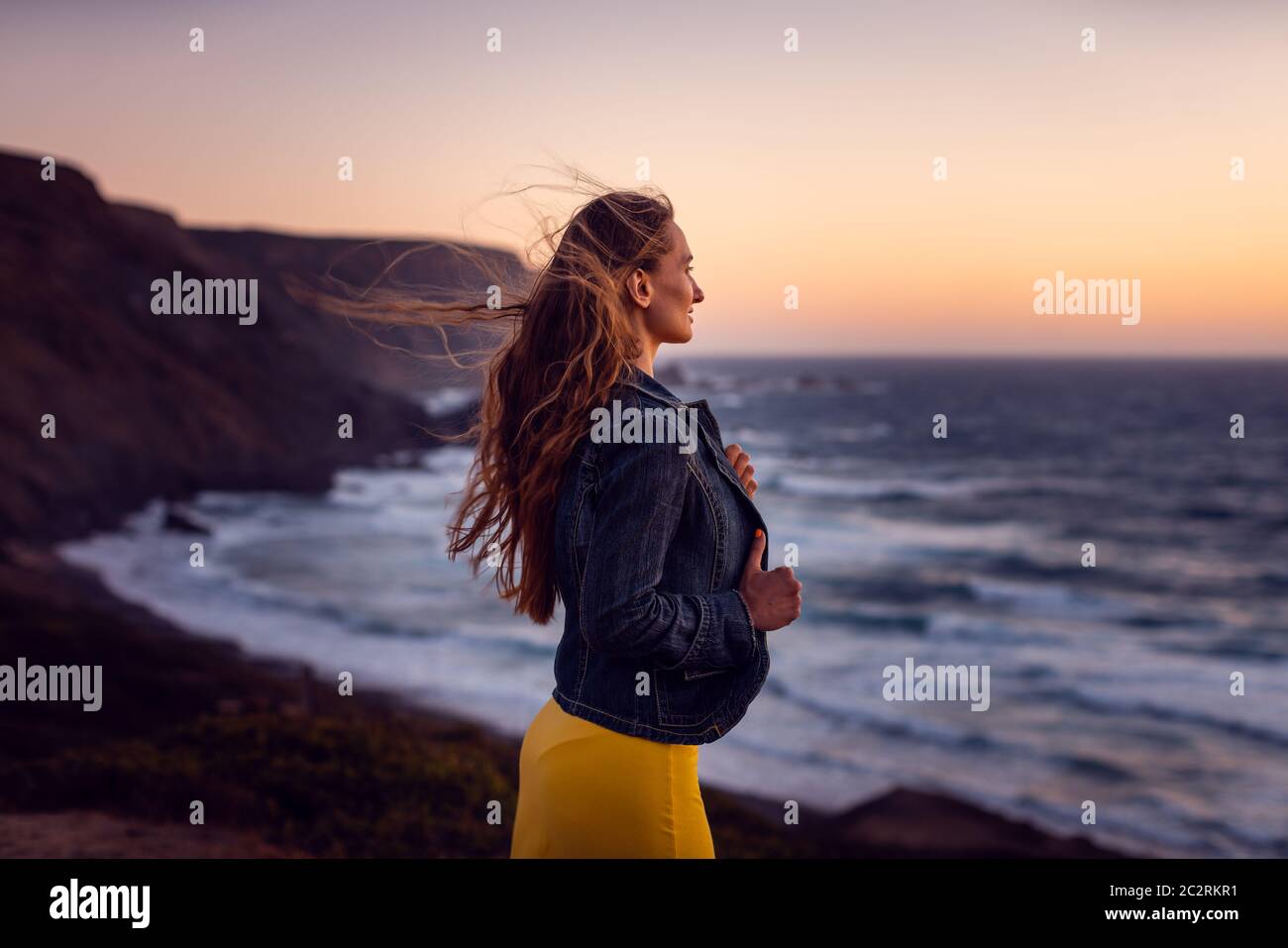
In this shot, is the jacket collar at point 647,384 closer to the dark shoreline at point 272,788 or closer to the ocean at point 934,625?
the ocean at point 934,625

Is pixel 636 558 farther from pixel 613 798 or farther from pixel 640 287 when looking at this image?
pixel 640 287

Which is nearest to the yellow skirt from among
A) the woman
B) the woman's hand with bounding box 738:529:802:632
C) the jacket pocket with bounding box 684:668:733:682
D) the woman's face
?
the woman

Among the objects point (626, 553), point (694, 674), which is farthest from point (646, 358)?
point (694, 674)

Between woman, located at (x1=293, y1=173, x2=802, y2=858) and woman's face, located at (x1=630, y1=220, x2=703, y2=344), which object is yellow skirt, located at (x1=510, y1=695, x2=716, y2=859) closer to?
woman, located at (x1=293, y1=173, x2=802, y2=858)

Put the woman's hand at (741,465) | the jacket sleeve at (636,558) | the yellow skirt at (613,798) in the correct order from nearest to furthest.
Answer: the jacket sleeve at (636,558)
the yellow skirt at (613,798)
the woman's hand at (741,465)

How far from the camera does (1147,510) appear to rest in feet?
129

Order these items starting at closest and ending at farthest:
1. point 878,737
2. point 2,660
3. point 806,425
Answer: point 2,660
point 878,737
point 806,425

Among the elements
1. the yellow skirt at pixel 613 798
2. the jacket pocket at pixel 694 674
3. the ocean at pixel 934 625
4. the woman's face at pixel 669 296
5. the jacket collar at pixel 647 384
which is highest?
the woman's face at pixel 669 296

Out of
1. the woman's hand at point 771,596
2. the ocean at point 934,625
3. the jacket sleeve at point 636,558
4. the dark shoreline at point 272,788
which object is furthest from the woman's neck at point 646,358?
the dark shoreline at point 272,788

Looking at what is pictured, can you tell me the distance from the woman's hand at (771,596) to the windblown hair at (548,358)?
480mm

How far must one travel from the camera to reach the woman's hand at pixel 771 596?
7.35 feet

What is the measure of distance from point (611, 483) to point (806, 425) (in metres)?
65.9
